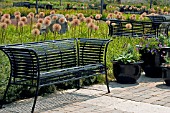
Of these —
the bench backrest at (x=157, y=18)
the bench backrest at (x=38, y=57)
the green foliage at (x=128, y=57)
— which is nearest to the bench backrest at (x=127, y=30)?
the bench backrest at (x=157, y=18)

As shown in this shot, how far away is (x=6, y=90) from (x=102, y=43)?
6.47 ft

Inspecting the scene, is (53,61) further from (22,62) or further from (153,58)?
(153,58)

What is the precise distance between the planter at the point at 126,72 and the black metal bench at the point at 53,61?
0.61 meters

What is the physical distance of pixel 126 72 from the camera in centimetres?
831

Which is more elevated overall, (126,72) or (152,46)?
(152,46)

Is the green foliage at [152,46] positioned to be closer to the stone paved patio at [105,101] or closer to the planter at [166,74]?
the planter at [166,74]

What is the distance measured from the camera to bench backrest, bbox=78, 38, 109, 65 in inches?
306

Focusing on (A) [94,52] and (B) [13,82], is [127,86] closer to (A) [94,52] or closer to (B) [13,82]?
(A) [94,52]

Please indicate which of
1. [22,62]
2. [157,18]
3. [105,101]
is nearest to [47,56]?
[22,62]

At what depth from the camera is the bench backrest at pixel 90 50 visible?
25.5 feet

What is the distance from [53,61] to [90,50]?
37.9 inches

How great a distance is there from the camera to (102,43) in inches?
303

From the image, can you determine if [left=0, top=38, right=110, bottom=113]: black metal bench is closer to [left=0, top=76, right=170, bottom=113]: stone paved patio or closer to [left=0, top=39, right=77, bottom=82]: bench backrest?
[left=0, top=39, right=77, bottom=82]: bench backrest

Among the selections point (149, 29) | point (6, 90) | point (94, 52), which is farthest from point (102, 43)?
point (149, 29)
